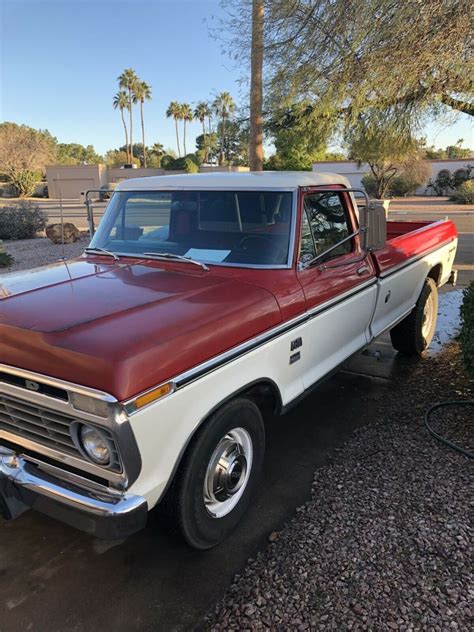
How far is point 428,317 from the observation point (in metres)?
5.67

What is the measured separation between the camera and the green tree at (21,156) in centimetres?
4269

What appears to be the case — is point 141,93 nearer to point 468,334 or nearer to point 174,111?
point 174,111

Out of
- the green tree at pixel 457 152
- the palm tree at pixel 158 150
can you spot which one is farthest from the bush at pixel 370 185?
the palm tree at pixel 158 150

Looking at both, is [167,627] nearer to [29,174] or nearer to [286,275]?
[286,275]

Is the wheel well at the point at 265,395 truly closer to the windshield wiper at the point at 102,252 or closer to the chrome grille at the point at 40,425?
the chrome grille at the point at 40,425

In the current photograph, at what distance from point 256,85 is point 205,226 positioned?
669 centimetres

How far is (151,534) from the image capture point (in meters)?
2.87

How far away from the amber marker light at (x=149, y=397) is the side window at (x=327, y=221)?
5.87 feet

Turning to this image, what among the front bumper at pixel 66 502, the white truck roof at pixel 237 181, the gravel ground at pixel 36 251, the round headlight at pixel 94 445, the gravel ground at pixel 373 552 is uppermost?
the white truck roof at pixel 237 181

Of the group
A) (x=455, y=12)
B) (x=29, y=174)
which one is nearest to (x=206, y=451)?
(x=455, y=12)

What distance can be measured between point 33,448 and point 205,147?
70898mm

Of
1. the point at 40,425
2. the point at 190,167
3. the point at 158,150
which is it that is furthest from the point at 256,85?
the point at 158,150

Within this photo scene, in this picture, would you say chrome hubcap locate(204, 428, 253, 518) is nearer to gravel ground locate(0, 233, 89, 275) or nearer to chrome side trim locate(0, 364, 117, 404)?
chrome side trim locate(0, 364, 117, 404)

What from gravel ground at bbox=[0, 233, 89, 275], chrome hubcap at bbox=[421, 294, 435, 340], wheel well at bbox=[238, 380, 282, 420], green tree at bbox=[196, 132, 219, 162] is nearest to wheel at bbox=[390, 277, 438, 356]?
chrome hubcap at bbox=[421, 294, 435, 340]
